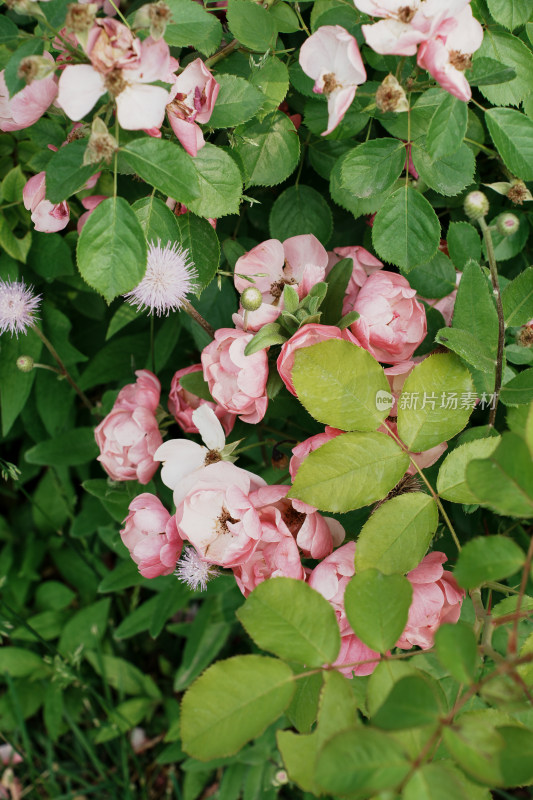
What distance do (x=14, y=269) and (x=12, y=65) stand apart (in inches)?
19.4

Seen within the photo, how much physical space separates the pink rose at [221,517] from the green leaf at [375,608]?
5.9 inches

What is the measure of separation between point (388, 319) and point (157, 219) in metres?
0.32

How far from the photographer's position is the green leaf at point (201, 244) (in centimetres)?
89

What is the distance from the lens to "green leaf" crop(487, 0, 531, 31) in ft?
2.80

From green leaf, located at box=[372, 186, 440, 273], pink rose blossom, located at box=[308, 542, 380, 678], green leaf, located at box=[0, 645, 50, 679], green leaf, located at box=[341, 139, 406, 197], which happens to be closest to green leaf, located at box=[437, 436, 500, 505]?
pink rose blossom, located at box=[308, 542, 380, 678]

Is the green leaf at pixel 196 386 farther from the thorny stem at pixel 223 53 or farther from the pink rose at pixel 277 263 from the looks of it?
the thorny stem at pixel 223 53

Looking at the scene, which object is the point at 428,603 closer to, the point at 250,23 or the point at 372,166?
the point at 372,166

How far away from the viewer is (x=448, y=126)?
0.74 metres

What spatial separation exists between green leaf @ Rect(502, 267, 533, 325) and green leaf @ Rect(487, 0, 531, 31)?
0.34m

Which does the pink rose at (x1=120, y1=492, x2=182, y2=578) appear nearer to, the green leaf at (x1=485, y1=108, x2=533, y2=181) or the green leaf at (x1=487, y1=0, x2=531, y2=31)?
the green leaf at (x1=485, y1=108, x2=533, y2=181)

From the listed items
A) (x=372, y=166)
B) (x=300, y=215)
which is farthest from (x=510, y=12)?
(x=300, y=215)

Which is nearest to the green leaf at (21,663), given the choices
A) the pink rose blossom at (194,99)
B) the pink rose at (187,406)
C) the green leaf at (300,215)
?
the pink rose at (187,406)

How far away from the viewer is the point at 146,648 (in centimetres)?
178

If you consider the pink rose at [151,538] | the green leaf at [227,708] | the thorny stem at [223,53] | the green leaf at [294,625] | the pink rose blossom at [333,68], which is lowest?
the pink rose at [151,538]
